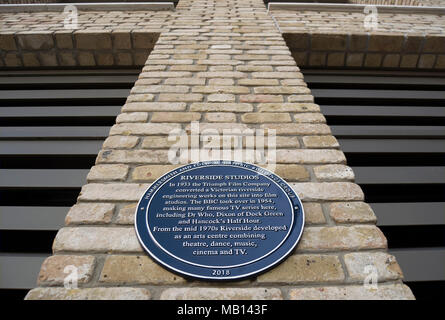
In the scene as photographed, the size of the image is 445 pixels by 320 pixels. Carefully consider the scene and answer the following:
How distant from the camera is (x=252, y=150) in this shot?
4.33ft

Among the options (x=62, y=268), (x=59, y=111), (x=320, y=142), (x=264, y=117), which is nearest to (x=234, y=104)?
(x=264, y=117)

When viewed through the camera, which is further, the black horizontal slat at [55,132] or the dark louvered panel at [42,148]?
the black horizontal slat at [55,132]

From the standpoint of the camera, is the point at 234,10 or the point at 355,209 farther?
the point at 234,10

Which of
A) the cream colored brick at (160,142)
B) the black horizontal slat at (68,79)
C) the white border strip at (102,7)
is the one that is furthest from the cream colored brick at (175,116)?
the white border strip at (102,7)

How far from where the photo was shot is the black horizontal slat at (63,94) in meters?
2.32

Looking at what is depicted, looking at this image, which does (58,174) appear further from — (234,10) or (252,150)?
(234,10)

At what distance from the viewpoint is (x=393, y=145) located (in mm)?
1934

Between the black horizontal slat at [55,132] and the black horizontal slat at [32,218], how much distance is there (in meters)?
A: 0.62

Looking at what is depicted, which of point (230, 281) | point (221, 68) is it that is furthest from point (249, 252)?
point (221, 68)

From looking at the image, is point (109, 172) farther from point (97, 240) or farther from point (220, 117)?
point (220, 117)

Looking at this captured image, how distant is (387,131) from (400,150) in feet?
0.63

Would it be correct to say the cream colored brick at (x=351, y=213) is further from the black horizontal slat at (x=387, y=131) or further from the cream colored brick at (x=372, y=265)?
the black horizontal slat at (x=387, y=131)
